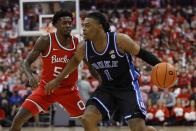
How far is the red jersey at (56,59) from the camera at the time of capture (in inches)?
221

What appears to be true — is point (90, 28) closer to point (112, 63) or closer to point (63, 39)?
point (112, 63)

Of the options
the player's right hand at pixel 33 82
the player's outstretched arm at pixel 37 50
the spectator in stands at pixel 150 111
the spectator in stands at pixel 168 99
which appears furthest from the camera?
the spectator in stands at pixel 168 99

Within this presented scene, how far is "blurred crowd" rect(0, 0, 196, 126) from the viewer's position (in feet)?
37.8

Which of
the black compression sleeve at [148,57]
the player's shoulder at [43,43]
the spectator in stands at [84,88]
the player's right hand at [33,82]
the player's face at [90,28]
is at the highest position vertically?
the player's face at [90,28]

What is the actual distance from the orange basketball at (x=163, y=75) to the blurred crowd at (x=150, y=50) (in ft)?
21.6

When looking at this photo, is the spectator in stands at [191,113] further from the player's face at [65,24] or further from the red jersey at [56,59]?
the player's face at [65,24]

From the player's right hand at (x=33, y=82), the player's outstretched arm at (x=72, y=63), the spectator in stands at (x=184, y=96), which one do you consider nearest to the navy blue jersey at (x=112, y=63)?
the player's outstretched arm at (x=72, y=63)

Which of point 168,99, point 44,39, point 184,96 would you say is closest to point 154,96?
point 168,99

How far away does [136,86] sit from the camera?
4922 millimetres

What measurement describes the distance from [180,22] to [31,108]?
1423cm

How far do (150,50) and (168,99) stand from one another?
4193mm

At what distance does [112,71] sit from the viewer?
188 inches

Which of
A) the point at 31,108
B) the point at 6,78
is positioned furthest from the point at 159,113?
the point at 31,108

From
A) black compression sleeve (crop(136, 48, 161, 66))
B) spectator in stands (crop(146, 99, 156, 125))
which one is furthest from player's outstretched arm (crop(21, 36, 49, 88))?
spectator in stands (crop(146, 99, 156, 125))
